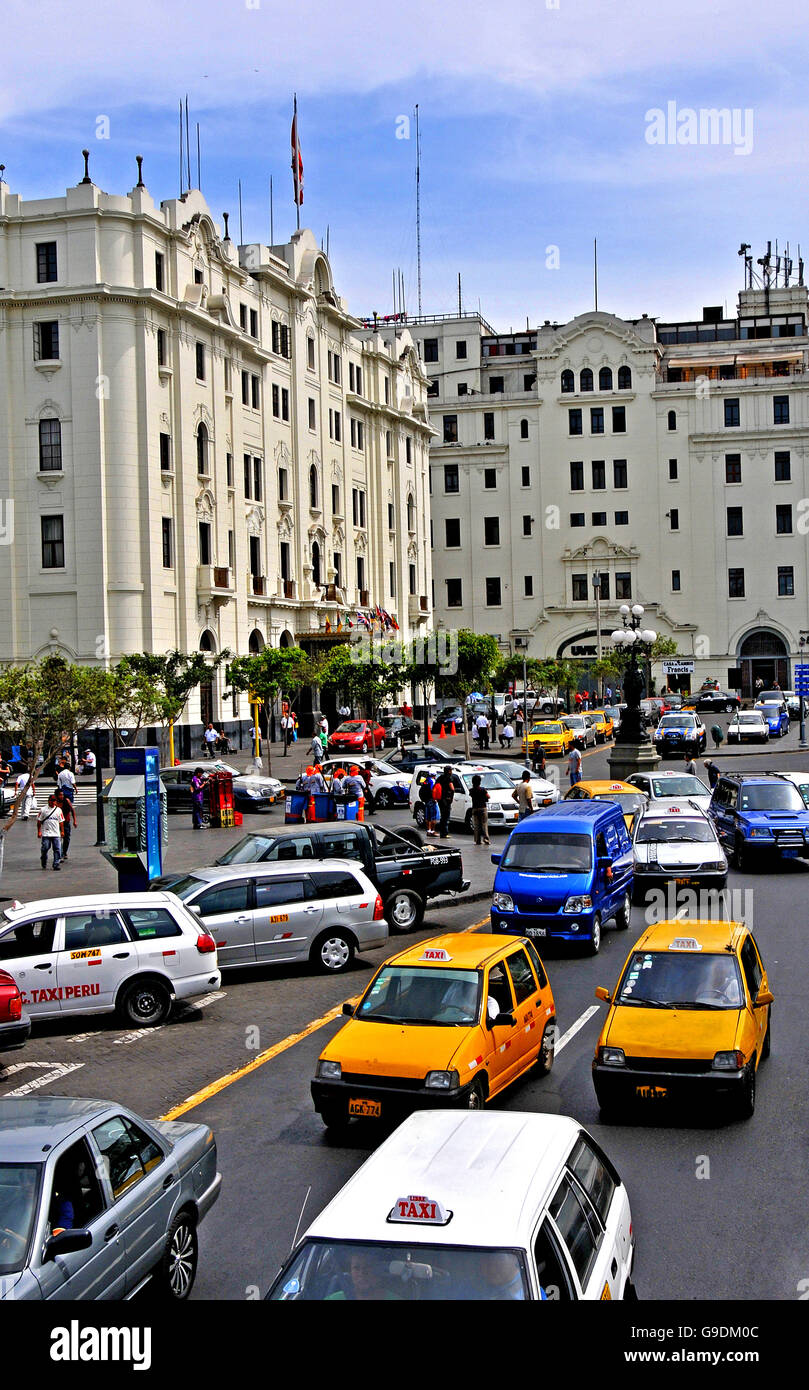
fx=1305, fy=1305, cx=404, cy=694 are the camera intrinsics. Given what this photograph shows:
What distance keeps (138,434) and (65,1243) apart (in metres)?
47.1

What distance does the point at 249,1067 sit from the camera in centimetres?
1299

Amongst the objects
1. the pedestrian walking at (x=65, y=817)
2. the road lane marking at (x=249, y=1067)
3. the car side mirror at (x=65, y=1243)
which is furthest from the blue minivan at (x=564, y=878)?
the pedestrian walking at (x=65, y=817)

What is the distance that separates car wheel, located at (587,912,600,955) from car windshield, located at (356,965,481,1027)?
20.9ft

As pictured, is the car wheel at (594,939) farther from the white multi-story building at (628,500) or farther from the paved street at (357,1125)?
the white multi-story building at (628,500)

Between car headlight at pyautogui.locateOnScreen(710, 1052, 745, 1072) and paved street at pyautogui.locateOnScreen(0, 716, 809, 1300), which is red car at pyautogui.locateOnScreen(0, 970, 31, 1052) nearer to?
paved street at pyautogui.locateOnScreen(0, 716, 809, 1300)

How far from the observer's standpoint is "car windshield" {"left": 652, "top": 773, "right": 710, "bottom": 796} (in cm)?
2741

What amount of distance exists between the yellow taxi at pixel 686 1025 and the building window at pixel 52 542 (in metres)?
42.1

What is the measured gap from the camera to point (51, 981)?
14.8 metres

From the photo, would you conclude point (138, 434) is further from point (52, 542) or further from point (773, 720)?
point (773, 720)

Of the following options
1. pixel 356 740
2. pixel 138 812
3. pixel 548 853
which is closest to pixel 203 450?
pixel 356 740

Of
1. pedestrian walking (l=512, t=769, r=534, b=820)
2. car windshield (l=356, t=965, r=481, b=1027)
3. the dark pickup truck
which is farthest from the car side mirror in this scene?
pedestrian walking (l=512, t=769, r=534, b=820)

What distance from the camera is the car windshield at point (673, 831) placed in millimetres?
21906
